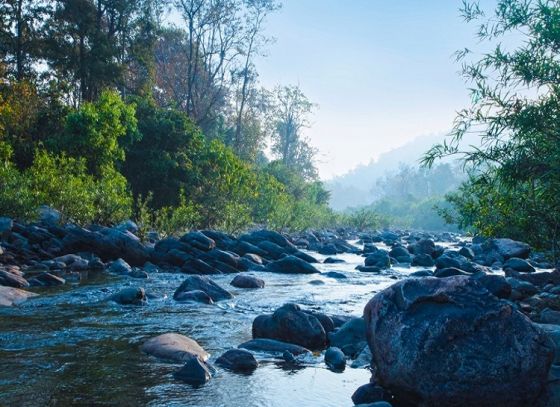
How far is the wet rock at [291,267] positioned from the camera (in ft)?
41.9

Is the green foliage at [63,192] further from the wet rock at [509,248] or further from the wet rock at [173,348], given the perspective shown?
the wet rock at [509,248]

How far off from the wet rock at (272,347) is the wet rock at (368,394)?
4.24ft

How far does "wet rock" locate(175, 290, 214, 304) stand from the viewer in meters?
7.86

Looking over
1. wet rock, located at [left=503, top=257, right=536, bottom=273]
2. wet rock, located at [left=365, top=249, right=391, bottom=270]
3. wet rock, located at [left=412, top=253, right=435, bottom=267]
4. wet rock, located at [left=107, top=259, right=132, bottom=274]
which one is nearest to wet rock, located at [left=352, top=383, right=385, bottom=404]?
wet rock, located at [left=107, top=259, right=132, bottom=274]

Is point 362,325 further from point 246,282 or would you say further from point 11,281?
point 11,281

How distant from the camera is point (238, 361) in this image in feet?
15.2

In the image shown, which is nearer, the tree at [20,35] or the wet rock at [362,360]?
the wet rock at [362,360]

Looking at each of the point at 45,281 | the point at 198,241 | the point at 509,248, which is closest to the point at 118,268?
the point at 45,281

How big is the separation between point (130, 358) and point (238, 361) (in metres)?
1.00

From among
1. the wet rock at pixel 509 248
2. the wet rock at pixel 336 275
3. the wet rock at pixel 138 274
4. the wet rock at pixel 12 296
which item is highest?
the wet rock at pixel 509 248

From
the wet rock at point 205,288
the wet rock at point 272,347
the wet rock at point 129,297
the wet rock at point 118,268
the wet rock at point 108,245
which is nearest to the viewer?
the wet rock at point 272,347

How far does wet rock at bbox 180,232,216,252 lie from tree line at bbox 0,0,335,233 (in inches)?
61.2

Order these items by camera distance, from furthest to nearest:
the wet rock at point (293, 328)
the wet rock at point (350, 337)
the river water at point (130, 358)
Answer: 1. the wet rock at point (293, 328)
2. the wet rock at point (350, 337)
3. the river water at point (130, 358)

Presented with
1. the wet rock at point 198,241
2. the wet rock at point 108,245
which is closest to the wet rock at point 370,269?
the wet rock at point 198,241
